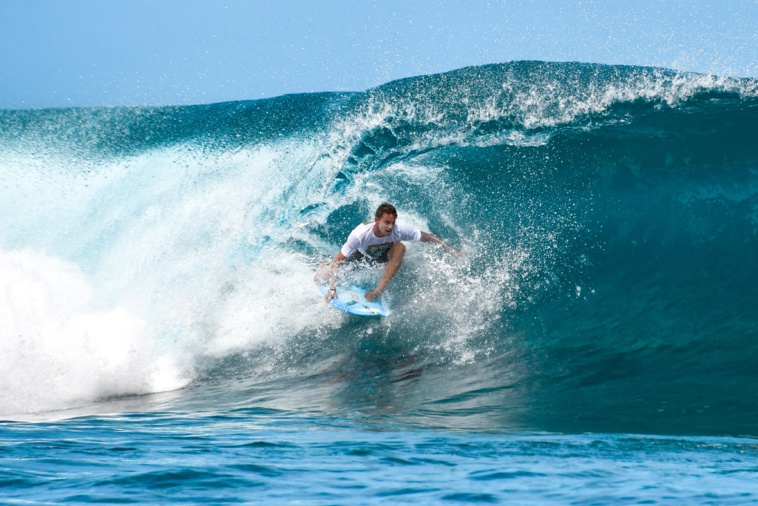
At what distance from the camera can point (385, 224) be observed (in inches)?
265

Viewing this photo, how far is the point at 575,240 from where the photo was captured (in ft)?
26.2

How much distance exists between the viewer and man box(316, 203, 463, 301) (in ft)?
23.1

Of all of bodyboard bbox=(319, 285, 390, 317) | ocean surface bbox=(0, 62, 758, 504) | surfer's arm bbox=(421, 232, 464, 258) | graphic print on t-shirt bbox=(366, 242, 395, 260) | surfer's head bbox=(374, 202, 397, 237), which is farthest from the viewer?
surfer's arm bbox=(421, 232, 464, 258)

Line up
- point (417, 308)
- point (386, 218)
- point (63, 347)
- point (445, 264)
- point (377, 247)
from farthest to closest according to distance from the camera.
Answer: point (445, 264)
point (417, 308)
point (377, 247)
point (386, 218)
point (63, 347)

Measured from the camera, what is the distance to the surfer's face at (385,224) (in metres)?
6.70

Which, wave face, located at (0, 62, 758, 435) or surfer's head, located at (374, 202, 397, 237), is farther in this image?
surfer's head, located at (374, 202, 397, 237)

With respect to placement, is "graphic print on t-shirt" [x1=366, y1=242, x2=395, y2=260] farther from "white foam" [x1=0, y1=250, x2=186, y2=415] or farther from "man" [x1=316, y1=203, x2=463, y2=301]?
"white foam" [x1=0, y1=250, x2=186, y2=415]

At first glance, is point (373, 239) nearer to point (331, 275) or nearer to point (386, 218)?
point (386, 218)

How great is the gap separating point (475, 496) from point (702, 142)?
23.9 feet

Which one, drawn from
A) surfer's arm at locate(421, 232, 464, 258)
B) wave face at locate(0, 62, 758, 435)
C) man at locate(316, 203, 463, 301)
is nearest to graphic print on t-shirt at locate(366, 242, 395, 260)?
man at locate(316, 203, 463, 301)

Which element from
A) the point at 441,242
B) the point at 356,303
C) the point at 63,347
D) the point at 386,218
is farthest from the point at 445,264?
the point at 63,347

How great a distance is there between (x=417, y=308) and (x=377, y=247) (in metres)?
0.74

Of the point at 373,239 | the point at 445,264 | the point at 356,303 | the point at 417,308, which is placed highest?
the point at 373,239

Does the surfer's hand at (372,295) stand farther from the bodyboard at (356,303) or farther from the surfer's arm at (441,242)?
the surfer's arm at (441,242)
